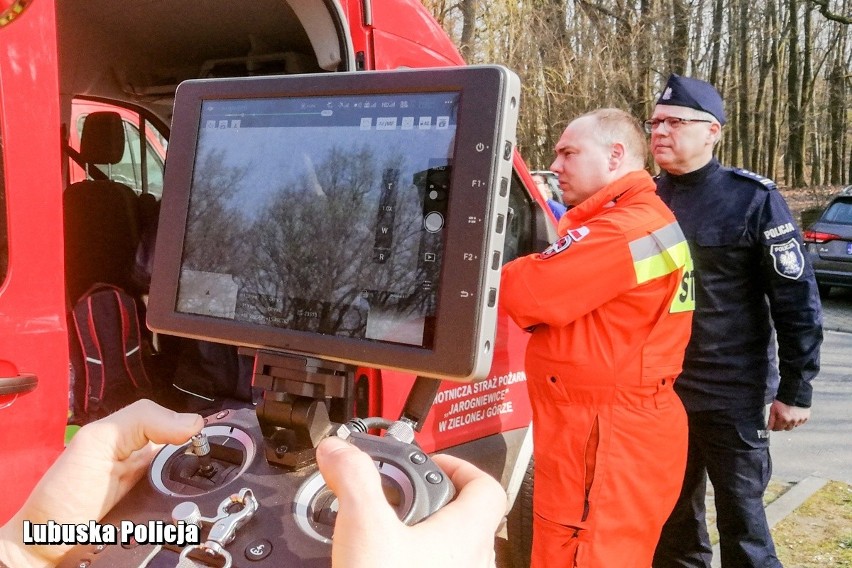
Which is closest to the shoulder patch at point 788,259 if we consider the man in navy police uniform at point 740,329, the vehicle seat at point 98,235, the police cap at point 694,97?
the man in navy police uniform at point 740,329

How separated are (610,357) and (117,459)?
1.53 m

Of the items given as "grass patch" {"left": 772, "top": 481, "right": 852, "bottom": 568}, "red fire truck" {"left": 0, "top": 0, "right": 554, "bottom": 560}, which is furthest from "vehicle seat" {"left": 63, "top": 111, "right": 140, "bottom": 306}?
"grass patch" {"left": 772, "top": 481, "right": 852, "bottom": 568}

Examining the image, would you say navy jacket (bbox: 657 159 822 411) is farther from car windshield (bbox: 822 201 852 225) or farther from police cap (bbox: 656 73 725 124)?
car windshield (bbox: 822 201 852 225)

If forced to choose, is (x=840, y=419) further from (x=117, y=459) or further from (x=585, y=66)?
(x=585, y=66)

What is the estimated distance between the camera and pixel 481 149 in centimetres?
98

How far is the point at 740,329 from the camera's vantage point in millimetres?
2639

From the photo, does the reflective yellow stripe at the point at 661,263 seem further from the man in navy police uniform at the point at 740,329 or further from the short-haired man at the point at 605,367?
the man in navy police uniform at the point at 740,329

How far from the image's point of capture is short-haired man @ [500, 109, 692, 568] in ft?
7.01

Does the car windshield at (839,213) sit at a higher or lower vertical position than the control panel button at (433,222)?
higher

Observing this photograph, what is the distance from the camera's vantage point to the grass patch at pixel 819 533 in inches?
122

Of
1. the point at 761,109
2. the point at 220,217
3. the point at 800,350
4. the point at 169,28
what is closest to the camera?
the point at 220,217

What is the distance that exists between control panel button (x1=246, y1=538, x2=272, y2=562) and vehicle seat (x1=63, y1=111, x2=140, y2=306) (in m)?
2.39

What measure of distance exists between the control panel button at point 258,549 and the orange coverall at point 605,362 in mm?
1407

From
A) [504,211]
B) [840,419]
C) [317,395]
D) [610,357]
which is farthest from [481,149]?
[840,419]
